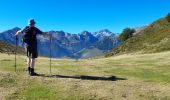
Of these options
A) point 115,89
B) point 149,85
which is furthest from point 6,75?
point 149,85

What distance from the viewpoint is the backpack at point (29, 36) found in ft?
91.8

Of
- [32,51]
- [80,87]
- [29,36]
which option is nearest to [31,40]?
[29,36]

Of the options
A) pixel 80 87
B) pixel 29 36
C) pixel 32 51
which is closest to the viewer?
pixel 80 87

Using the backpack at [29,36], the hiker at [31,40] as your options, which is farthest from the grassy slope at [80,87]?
the backpack at [29,36]

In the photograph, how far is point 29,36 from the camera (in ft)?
91.9

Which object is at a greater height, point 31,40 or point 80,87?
point 31,40

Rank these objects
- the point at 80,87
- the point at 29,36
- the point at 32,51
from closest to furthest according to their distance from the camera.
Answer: the point at 80,87 < the point at 32,51 < the point at 29,36

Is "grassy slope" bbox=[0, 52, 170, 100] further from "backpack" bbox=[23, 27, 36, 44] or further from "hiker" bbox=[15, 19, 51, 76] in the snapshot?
"backpack" bbox=[23, 27, 36, 44]

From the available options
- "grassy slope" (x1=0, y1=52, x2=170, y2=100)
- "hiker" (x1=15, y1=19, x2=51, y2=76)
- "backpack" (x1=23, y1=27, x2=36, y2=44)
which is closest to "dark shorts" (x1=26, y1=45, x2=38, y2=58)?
"hiker" (x1=15, y1=19, x2=51, y2=76)

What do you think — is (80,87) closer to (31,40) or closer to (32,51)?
(32,51)

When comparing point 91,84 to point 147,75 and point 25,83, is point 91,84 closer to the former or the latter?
point 25,83

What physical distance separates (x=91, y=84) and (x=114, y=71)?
9.07 metres

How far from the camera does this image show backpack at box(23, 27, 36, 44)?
91.8 feet

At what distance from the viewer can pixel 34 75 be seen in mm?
27469
